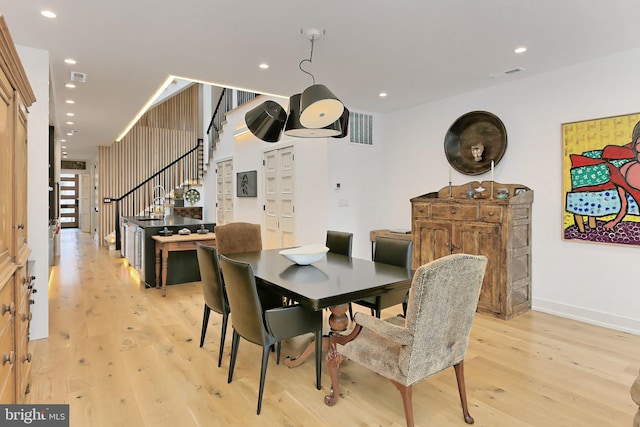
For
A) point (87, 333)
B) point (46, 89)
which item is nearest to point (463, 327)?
point (87, 333)

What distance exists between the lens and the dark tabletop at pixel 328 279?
2133mm

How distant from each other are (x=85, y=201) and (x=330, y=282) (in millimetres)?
14030

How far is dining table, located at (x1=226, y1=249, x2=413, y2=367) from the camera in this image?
2137 mm

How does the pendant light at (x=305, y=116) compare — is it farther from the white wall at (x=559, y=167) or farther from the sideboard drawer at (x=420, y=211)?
the white wall at (x=559, y=167)

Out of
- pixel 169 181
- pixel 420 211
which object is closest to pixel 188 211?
pixel 169 181

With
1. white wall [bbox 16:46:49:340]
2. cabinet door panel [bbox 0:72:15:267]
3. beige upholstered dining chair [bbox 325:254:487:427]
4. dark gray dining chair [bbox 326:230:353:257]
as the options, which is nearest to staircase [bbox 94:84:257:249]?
white wall [bbox 16:46:49:340]

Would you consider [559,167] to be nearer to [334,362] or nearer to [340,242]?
[340,242]

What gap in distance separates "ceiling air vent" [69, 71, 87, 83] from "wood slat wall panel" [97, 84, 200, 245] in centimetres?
544

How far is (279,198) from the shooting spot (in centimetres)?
633

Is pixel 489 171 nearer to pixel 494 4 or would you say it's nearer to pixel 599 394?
pixel 494 4

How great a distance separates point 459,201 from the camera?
420 cm

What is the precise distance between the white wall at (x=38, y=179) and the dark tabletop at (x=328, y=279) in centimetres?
185

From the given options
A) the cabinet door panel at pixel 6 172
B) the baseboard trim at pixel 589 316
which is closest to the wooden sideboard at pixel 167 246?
the cabinet door panel at pixel 6 172

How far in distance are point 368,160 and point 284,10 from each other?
336 centimetres
